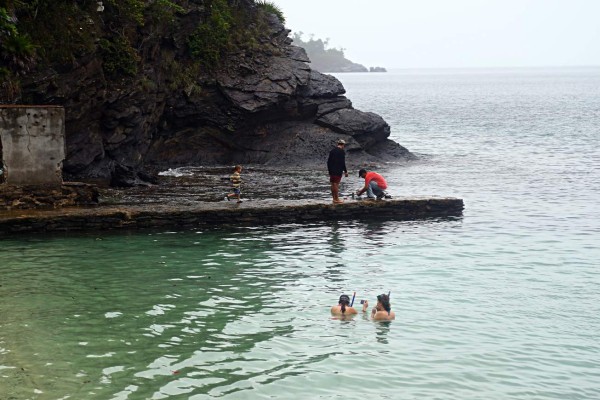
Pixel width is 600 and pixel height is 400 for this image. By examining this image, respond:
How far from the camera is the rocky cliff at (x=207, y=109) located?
3256 centimetres

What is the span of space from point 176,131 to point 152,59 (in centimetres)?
419

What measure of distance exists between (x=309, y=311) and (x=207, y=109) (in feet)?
77.9

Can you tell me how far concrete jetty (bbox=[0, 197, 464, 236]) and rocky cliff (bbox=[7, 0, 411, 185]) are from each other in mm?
9135

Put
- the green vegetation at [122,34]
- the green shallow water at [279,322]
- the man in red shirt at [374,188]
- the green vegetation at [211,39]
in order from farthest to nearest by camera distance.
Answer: the green vegetation at [211,39] → the green vegetation at [122,34] → the man in red shirt at [374,188] → the green shallow water at [279,322]

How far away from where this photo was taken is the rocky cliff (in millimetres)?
32562

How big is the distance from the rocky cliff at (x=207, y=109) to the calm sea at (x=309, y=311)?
11.5 metres

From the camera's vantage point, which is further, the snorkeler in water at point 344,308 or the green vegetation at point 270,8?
the green vegetation at point 270,8

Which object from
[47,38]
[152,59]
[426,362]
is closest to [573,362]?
[426,362]

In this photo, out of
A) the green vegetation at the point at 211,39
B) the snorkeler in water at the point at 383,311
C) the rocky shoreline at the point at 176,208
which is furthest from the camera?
the green vegetation at the point at 211,39

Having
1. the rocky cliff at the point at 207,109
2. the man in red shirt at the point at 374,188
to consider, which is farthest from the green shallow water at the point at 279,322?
the rocky cliff at the point at 207,109

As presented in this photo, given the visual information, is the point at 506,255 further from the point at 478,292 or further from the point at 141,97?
the point at 141,97

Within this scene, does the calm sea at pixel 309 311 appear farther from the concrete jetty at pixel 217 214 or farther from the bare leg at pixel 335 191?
the bare leg at pixel 335 191

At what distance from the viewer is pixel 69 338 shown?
1405 cm

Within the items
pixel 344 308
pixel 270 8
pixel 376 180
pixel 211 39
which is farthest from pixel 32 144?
pixel 270 8
